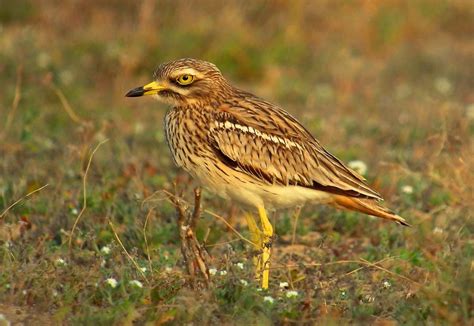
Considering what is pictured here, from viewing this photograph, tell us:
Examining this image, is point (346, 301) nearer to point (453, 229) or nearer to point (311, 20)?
point (453, 229)

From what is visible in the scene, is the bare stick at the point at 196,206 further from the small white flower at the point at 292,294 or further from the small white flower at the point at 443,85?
the small white flower at the point at 443,85

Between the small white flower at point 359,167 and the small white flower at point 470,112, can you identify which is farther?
the small white flower at point 470,112

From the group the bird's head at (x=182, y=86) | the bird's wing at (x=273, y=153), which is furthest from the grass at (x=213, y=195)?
the bird's head at (x=182, y=86)

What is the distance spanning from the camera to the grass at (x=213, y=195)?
490 cm

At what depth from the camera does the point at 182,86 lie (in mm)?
5984

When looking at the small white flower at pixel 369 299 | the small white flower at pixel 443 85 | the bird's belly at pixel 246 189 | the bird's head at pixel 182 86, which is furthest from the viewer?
the small white flower at pixel 443 85

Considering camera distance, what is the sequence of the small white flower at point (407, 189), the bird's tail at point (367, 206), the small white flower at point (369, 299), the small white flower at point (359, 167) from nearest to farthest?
1. the small white flower at point (369, 299)
2. the bird's tail at point (367, 206)
3. the small white flower at point (407, 189)
4. the small white flower at point (359, 167)

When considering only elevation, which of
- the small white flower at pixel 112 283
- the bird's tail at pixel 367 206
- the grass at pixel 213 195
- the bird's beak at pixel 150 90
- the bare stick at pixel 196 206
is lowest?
the grass at pixel 213 195

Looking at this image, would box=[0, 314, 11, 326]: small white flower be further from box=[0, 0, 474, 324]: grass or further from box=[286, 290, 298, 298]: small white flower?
box=[286, 290, 298, 298]: small white flower

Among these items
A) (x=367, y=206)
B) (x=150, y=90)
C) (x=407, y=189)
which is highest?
(x=150, y=90)

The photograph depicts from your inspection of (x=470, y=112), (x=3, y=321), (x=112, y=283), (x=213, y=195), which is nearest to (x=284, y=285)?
(x=112, y=283)

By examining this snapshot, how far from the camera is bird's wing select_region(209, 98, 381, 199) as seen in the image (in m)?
5.74

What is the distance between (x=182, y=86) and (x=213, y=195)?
1425 mm

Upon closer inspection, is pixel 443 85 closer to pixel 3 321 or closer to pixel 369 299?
pixel 369 299
